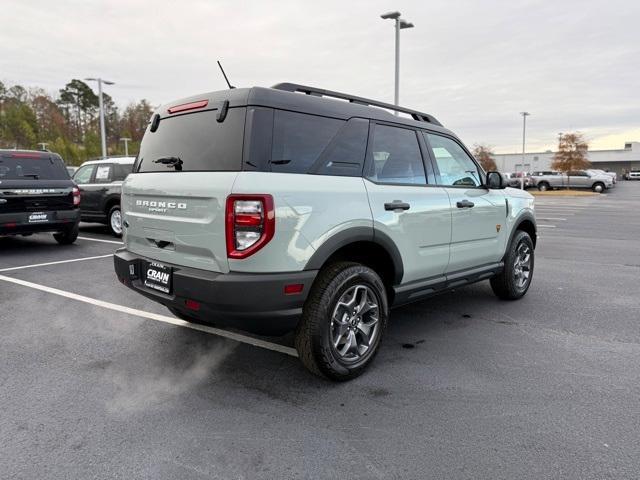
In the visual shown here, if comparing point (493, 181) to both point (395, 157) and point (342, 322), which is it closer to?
point (395, 157)

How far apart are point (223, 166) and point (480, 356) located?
2489 mm

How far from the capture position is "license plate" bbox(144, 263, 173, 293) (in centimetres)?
315

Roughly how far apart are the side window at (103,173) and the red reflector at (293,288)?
8467mm

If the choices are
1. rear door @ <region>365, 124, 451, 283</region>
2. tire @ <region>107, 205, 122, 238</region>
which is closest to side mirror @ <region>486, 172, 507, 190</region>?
rear door @ <region>365, 124, 451, 283</region>

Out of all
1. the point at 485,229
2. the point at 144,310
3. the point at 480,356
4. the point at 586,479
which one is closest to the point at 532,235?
the point at 485,229

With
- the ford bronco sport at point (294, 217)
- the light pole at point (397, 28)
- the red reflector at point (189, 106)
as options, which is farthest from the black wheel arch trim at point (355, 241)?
the light pole at point (397, 28)

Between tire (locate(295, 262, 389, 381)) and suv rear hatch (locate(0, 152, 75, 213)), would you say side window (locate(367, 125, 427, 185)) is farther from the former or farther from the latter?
suv rear hatch (locate(0, 152, 75, 213))

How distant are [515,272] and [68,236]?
7.91 meters

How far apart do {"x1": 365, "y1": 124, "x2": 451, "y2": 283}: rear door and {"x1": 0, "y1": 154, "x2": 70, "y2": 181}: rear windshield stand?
690 centimetres

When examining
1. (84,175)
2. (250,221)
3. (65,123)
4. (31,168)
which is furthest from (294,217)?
(65,123)

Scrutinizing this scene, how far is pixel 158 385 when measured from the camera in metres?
3.17

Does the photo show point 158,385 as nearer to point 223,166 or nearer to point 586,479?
point 223,166

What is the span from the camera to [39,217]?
7965 millimetres

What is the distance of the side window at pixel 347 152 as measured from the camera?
3.19 m
